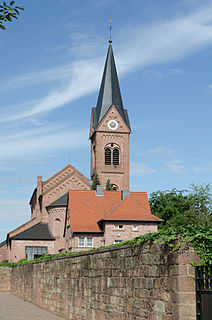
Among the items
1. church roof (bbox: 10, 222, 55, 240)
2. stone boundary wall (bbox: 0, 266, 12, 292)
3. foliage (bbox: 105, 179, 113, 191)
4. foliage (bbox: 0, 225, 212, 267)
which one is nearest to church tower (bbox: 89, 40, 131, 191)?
foliage (bbox: 105, 179, 113, 191)

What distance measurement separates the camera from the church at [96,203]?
50.0m

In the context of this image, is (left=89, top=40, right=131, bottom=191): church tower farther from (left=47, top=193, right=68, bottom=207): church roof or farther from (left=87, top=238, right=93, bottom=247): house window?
(left=87, top=238, right=93, bottom=247): house window

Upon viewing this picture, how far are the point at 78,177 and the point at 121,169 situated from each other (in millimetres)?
10021

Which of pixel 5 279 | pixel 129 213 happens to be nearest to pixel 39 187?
pixel 129 213

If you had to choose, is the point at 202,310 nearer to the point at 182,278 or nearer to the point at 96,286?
the point at 182,278

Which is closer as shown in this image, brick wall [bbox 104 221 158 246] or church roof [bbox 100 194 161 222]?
brick wall [bbox 104 221 158 246]

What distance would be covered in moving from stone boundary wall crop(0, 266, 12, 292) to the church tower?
34480 millimetres

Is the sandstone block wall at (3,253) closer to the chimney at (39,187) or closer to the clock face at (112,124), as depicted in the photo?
the chimney at (39,187)

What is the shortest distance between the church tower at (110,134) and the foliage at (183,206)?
7.63 m

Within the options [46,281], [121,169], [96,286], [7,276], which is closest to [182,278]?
[96,286]

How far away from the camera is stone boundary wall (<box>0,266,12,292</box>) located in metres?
40.9

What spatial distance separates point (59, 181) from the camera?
2694 inches

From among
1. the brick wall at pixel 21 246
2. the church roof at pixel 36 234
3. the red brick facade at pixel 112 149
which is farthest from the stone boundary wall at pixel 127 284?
the red brick facade at pixel 112 149

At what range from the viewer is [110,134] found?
78.1 meters
